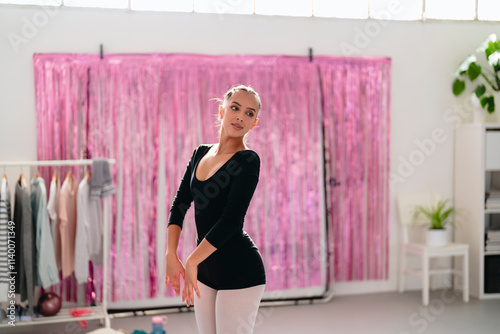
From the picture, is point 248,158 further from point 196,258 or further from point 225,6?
point 225,6

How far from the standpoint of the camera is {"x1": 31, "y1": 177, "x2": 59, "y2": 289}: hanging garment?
135 inches

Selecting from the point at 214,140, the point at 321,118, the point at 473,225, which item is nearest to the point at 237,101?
the point at 214,140

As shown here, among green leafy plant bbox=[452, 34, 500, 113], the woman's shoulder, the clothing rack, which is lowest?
the clothing rack

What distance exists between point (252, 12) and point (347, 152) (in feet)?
4.12

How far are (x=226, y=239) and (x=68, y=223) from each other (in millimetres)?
2327

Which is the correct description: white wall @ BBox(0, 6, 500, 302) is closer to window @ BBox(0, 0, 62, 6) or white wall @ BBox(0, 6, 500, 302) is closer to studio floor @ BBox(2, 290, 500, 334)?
window @ BBox(0, 0, 62, 6)

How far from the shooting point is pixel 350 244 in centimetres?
452

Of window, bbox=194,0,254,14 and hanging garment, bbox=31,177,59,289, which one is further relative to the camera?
window, bbox=194,0,254,14

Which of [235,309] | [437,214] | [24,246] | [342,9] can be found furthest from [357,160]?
[235,309]

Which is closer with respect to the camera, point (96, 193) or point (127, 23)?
point (96, 193)

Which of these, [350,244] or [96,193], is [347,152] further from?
[96,193]

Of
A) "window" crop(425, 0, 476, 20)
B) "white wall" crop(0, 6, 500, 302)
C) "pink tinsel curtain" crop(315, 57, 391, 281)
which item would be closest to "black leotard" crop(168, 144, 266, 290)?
"white wall" crop(0, 6, 500, 302)

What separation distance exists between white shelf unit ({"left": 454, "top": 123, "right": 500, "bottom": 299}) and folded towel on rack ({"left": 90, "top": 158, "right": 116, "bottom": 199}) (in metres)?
2.71

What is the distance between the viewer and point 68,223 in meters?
3.62
